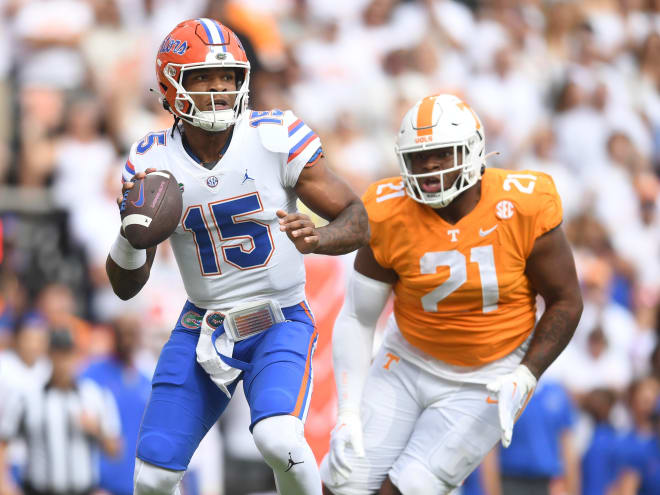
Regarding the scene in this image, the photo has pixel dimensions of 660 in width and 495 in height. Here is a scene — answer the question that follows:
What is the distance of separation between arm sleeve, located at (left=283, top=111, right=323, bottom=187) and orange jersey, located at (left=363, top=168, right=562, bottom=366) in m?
0.62

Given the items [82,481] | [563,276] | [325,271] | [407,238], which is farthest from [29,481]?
[563,276]

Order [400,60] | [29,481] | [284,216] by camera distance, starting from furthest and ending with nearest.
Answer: [400,60], [29,481], [284,216]

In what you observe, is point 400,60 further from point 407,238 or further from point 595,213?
point 407,238

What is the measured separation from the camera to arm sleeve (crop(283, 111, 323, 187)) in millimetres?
4613

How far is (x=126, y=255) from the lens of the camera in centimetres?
456

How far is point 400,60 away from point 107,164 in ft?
10.8

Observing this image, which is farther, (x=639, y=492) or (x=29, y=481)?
(x=639, y=492)

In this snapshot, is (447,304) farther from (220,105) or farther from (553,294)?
(220,105)

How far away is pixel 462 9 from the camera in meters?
12.3

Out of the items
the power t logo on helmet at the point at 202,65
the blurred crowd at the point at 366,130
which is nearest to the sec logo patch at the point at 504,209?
the power t logo on helmet at the point at 202,65

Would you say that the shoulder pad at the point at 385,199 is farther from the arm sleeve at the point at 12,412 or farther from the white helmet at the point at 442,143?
the arm sleeve at the point at 12,412

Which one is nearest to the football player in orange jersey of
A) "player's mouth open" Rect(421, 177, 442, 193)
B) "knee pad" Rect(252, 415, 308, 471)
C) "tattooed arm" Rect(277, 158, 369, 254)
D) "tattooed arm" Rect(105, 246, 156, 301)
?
"player's mouth open" Rect(421, 177, 442, 193)

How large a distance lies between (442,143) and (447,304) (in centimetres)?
73

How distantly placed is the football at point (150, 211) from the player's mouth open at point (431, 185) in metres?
1.15
